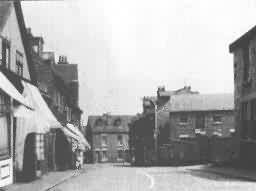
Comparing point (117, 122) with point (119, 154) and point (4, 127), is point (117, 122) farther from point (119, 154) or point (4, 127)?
point (4, 127)

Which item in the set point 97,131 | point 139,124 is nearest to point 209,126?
point 139,124

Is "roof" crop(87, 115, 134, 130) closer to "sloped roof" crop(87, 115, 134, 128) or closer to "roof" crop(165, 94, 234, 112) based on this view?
"sloped roof" crop(87, 115, 134, 128)

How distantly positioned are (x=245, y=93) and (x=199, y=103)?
24.7 metres

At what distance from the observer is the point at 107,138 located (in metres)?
78.2

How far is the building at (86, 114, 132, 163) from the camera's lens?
77938 millimetres

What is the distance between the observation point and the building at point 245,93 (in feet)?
83.3

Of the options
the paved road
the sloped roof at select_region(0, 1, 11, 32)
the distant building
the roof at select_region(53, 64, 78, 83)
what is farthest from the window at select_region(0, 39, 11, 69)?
the distant building

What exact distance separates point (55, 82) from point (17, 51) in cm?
1162

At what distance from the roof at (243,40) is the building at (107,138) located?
51.0m

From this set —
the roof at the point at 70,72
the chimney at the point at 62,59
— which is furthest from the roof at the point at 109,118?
the roof at the point at 70,72

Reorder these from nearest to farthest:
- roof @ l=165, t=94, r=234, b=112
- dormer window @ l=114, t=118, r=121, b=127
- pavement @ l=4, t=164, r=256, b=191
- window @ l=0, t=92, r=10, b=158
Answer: window @ l=0, t=92, r=10, b=158, pavement @ l=4, t=164, r=256, b=191, roof @ l=165, t=94, r=234, b=112, dormer window @ l=114, t=118, r=121, b=127

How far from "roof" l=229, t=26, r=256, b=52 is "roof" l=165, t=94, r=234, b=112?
22.0 m

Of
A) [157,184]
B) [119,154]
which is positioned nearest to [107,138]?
[119,154]

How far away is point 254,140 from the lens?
2480 centimetres
